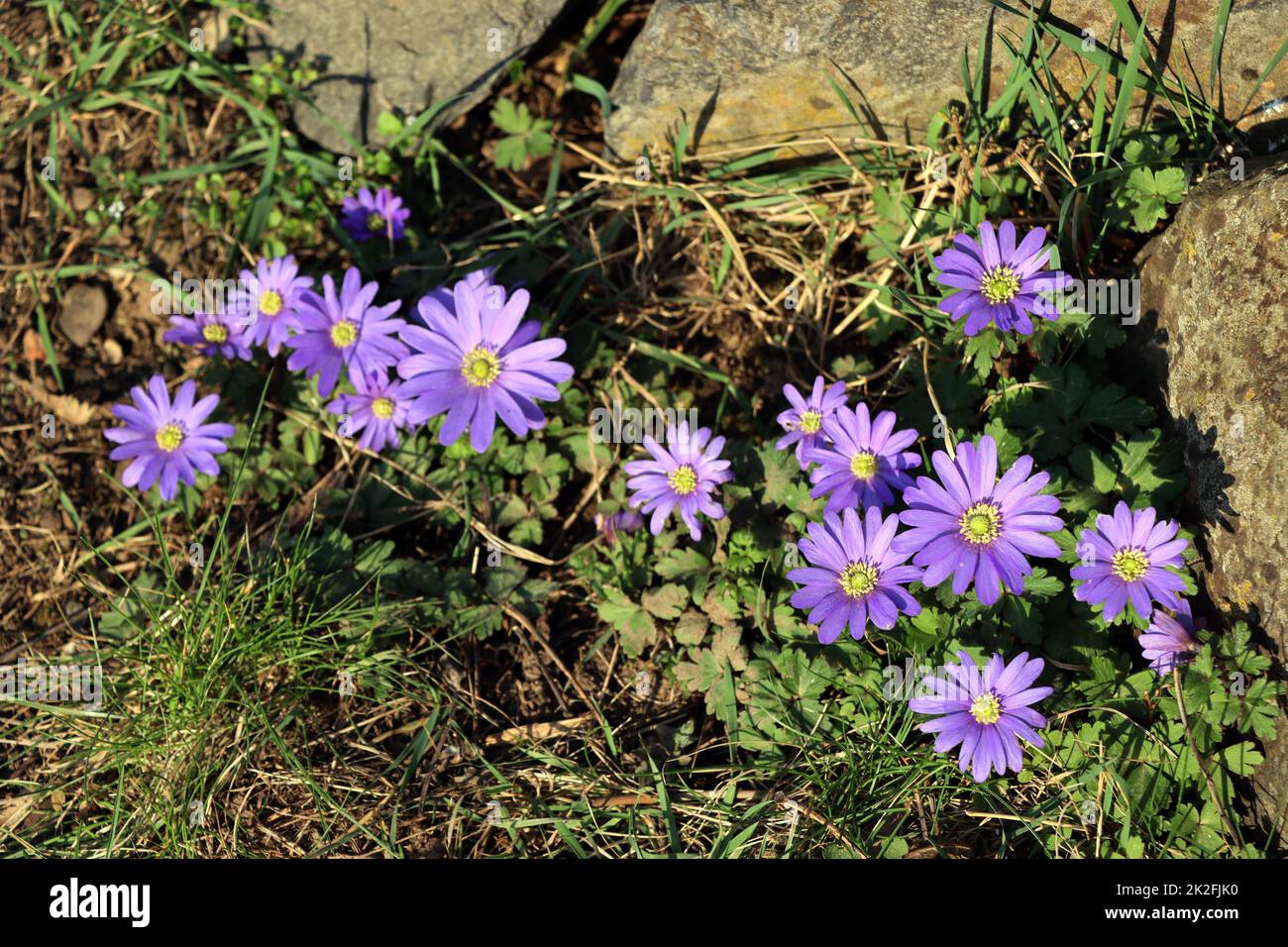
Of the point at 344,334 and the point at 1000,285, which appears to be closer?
the point at 1000,285

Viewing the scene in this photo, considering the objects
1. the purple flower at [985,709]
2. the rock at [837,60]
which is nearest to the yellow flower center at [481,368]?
the rock at [837,60]

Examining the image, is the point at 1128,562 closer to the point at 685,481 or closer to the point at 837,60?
the point at 685,481

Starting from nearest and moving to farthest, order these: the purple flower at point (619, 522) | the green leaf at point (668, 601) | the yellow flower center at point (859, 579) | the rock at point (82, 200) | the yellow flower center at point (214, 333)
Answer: the yellow flower center at point (859, 579)
the green leaf at point (668, 601)
the purple flower at point (619, 522)
the yellow flower center at point (214, 333)
the rock at point (82, 200)

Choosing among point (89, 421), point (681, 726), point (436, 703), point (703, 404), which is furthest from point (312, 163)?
point (681, 726)

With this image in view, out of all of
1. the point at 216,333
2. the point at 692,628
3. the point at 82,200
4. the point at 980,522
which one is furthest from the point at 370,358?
the point at 980,522

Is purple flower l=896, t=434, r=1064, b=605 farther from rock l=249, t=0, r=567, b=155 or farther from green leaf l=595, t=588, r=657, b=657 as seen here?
rock l=249, t=0, r=567, b=155

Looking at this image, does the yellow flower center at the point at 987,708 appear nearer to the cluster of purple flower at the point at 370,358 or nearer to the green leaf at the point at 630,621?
the green leaf at the point at 630,621
